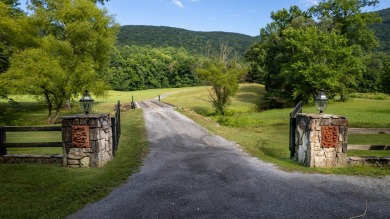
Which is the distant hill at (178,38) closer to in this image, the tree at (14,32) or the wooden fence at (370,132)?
the tree at (14,32)

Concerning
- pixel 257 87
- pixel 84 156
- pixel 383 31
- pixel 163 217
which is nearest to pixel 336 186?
pixel 163 217

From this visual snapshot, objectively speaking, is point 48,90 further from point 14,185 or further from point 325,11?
point 325,11

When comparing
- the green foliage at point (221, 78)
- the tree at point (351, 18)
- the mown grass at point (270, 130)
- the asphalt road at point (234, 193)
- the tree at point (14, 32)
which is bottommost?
the mown grass at point (270, 130)

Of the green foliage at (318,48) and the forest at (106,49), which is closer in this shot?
the forest at (106,49)

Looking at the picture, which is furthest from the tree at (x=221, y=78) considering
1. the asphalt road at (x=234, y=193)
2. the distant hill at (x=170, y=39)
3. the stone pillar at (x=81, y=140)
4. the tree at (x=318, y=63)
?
the distant hill at (x=170, y=39)

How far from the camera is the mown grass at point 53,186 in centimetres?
542

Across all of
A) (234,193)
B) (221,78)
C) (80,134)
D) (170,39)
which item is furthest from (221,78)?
(170,39)

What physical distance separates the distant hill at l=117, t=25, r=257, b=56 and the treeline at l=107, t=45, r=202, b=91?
142ft

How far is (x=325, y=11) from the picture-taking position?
39.5 metres

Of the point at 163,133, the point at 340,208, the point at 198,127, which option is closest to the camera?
the point at 340,208

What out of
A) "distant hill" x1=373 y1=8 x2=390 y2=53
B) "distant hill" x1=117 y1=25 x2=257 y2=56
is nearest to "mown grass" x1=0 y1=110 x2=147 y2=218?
"distant hill" x1=117 y1=25 x2=257 y2=56

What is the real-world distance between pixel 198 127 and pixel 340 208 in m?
12.6

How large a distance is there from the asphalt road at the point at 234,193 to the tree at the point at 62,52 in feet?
58.2

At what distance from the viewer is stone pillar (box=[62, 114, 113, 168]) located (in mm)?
8305
